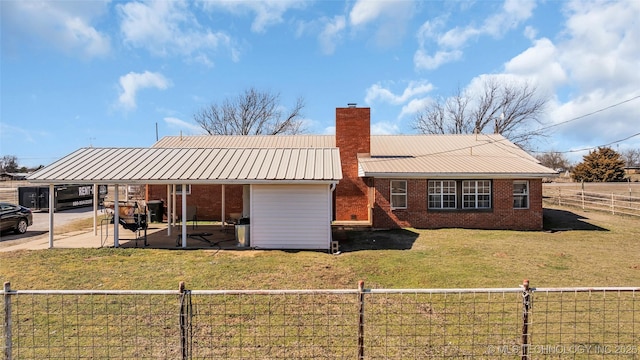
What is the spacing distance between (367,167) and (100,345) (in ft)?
44.7

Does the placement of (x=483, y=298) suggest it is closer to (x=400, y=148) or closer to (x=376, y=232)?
(x=376, y=232)

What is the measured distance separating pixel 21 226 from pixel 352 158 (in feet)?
51.2

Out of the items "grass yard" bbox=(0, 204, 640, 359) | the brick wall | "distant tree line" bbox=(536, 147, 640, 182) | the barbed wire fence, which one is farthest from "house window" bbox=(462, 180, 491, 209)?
"distant tree line" bbox=(536, 147, 640, 182)

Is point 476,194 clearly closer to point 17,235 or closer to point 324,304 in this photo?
point 324,304

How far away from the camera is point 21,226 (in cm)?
1633

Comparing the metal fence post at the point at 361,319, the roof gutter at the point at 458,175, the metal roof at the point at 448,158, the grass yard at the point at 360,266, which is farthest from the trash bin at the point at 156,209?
the metal fence post at the point at 361,319

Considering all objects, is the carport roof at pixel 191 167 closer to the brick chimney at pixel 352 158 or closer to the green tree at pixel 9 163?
the brick chimney at pixel 352 158

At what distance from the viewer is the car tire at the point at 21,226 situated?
16188mm

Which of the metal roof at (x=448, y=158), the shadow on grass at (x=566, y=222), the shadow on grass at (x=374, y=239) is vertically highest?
the metal roof at (x=448, y=158)

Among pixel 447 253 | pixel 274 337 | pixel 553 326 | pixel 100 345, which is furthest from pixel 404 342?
pixel 447 253

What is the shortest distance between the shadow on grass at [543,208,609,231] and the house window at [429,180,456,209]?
4570mm

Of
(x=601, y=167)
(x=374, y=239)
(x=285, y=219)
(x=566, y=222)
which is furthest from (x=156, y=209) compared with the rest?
(x=601, y=167)

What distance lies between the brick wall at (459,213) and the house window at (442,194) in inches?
13.4

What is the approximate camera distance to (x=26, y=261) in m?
10.6
